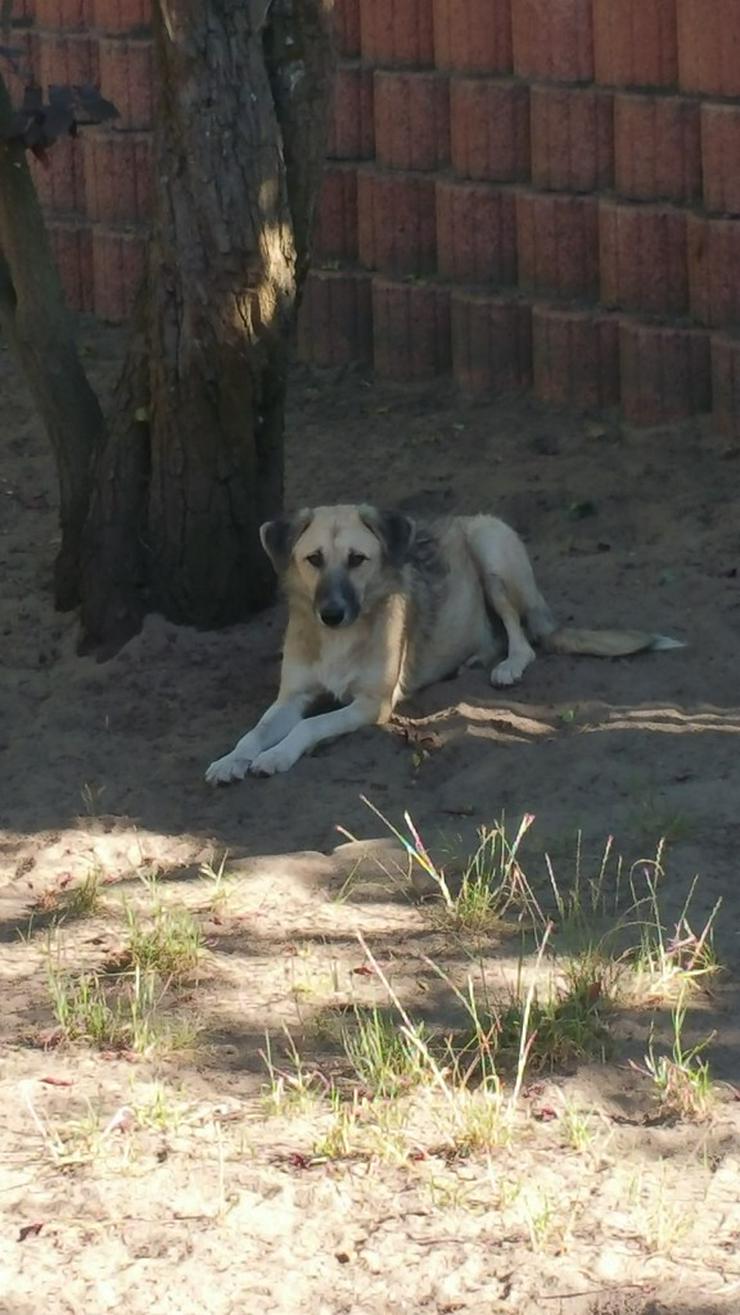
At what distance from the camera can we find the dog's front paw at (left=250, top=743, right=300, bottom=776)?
6.65 meters

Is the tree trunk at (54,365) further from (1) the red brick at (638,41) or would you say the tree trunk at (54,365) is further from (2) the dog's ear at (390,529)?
(1) the red brick at (638,41)

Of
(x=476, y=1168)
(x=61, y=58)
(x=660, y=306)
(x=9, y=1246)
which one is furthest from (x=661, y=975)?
(x=61, y=58)

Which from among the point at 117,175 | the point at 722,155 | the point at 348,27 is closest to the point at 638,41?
the point at 722,155

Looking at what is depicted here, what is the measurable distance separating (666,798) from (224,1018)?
5.97 ft

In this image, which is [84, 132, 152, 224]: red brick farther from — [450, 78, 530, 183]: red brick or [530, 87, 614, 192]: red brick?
[530, 87, 614, 192]: red brick

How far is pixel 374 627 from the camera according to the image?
7246mm

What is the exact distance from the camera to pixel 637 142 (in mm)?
8961

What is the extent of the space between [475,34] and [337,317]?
5.24 feet

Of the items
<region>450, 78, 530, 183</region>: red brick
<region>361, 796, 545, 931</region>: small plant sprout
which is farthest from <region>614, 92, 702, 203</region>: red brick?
<region>361, 796, 545, 931</region>: small plant sprout

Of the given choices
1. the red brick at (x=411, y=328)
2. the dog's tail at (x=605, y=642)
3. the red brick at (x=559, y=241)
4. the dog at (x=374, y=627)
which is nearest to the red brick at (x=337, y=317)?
the red brick at (x=411, y=328)

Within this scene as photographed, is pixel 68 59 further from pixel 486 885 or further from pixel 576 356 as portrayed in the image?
pixel 486 885

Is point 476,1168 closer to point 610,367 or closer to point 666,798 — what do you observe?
point 666,798

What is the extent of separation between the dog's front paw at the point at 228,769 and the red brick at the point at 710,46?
3.97m

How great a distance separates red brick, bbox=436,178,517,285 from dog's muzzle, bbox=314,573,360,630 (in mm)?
3169
